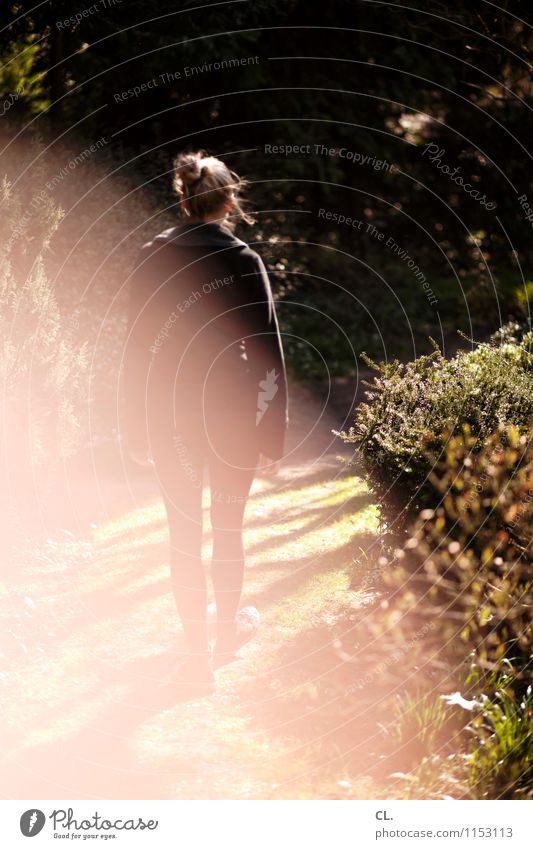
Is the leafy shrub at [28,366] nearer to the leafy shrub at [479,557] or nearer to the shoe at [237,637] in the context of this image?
the shoe at [237,637]

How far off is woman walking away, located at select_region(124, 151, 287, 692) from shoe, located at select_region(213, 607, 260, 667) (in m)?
0.23

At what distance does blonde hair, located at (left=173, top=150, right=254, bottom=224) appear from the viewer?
4.00m

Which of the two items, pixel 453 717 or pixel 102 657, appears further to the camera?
pixel 102 657

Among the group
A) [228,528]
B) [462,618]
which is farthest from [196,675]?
[462,618]

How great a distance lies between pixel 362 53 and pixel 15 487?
7989mm

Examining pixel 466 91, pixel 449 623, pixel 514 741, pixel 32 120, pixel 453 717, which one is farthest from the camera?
pixel 466 91

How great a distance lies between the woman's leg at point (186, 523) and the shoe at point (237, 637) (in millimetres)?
232

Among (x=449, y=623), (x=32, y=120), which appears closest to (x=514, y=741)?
(x=449, y=623)

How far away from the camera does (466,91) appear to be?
487 inches

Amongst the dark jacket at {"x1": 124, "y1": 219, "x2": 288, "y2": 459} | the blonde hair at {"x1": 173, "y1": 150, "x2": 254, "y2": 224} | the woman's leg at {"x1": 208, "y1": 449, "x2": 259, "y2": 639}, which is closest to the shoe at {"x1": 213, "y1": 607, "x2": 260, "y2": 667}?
the woman's leg at {"x1": 208, "y1": 449, "x2": 259, "y2": 639}

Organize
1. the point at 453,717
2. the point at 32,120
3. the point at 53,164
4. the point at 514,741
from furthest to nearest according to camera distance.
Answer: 1. the point at 53,164
2. the point at 32,120
3. the point at 453,717
4. the point at 514,741

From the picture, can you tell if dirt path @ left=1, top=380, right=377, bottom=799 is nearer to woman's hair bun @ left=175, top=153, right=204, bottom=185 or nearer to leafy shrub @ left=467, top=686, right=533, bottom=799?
leafy shrub @ left=467, top=686, right=533, bottom=799

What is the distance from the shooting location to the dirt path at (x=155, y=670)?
3605 mm

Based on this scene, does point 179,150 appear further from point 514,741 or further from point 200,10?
point 514,741
